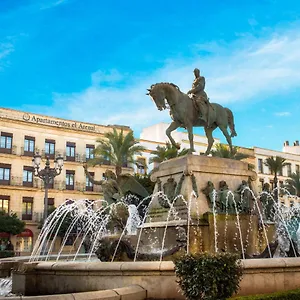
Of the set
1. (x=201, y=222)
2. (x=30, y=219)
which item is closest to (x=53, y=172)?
(x=201, y=222)

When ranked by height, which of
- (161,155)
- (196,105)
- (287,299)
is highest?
(161,155)

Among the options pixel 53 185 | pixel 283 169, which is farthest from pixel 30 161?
pixel 283 169

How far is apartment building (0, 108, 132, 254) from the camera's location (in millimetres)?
47625

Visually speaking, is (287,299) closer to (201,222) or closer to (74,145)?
(201,222)

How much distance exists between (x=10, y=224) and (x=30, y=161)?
9239 millimetres

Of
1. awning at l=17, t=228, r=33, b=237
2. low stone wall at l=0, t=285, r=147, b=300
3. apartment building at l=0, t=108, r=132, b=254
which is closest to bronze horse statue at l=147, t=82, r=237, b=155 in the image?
low stone wall at l=0, t=285, r=147, b=300

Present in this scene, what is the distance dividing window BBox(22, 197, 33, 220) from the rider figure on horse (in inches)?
1486

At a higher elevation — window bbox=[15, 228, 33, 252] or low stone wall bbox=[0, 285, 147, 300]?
window bbox=[15, 228, 33, 252]

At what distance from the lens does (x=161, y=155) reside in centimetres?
4372

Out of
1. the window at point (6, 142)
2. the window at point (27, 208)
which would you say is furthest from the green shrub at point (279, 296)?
the window at point (6, 142)

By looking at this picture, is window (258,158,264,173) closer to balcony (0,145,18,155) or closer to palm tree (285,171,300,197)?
palm tree (285,171,300,197)

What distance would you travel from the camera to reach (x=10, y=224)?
4188 cm

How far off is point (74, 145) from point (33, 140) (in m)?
4.81

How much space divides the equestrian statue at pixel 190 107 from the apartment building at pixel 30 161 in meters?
34.9
